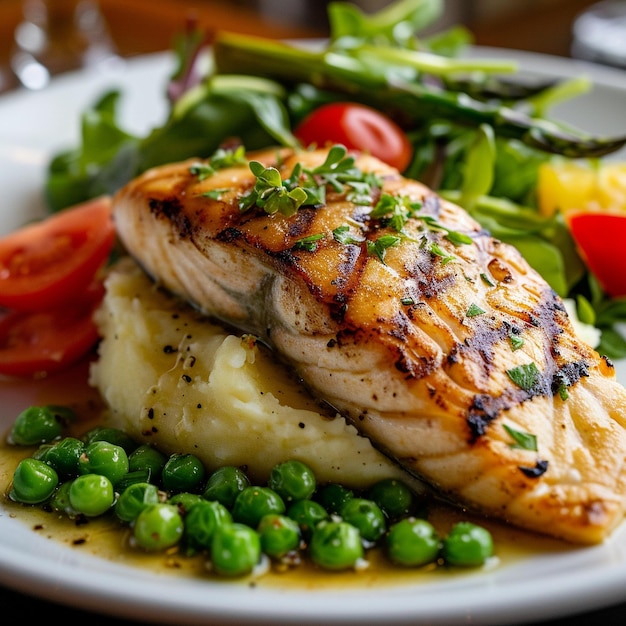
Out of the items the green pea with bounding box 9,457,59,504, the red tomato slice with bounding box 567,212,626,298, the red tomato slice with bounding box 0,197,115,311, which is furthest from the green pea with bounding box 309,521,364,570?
the red tomato slice with bounding box 567,212,626,298

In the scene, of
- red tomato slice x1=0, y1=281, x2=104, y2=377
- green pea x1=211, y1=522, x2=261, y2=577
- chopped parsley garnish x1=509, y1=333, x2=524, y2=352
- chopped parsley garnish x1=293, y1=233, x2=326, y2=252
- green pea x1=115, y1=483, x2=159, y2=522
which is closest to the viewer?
green pea x1=211, y1=522, x2=261, y2=577

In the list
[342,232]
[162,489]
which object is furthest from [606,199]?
[162,489]

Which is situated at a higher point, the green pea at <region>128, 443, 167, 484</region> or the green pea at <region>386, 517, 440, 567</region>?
the green pea at <region>128, 443, 167, 484</region>

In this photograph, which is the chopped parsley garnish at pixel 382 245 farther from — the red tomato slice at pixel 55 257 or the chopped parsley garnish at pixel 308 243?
the red tomato slice at pixel 55 257

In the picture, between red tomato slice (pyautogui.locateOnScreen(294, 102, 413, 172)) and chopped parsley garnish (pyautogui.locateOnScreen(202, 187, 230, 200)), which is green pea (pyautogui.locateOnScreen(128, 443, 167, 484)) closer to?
chopped parsley garnish (pyautogui.locateOnScreen(202, 187, 230, 200))

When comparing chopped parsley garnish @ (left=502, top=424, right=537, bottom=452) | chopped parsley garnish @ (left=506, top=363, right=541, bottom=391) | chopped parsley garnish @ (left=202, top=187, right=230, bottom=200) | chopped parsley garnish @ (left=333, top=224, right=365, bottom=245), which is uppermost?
chopped parsley garnish @ (left=202, top=187, right=230, bottom=200)

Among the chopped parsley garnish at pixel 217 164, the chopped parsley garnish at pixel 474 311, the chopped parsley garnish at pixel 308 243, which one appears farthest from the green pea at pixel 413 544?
the chopped parsley garnish at pixel 217 164

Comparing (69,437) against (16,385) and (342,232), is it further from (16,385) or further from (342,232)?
(342,232)
